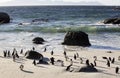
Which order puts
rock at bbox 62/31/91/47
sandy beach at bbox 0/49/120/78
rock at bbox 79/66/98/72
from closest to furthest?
sandy beach at bbox 0/49/120/78
rock at bbox 79/66/98/72
rock at bbox 62/31/91/47

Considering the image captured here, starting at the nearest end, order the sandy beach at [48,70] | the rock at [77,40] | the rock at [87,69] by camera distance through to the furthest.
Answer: the sandy beach at [48,70]
the rock at [87,69]
the rock at [77,40]

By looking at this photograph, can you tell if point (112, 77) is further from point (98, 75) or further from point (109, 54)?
point (109, 54)

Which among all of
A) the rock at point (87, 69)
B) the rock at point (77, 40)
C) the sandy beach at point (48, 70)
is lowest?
the rock at point (77, 40)

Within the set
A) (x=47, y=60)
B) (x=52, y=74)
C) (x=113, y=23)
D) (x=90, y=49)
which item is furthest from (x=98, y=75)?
(x=113, y=23)

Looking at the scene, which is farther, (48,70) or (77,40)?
(77,40)

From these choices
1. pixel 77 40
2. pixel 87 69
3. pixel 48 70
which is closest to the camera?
pixel 87 69

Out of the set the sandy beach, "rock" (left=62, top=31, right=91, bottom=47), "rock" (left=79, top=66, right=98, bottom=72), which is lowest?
"rock" (left=62, top=31, right=91, bottom=47)

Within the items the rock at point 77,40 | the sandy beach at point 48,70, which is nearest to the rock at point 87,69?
the sandy beach at point 48,70

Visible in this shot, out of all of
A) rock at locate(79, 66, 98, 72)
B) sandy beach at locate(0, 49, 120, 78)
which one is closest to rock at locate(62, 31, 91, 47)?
sandy beach at locate(0, 49, 120, 78)

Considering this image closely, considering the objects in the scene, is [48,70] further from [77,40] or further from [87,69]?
[77,40]

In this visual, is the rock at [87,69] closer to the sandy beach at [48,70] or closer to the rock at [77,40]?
the sandy beach at [48,70]

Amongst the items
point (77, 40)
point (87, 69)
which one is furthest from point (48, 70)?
point (77, 40)

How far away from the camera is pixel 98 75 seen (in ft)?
96.9

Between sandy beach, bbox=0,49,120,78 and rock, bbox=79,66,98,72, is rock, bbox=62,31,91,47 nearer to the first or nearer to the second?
sandy beach, bbox=0,49,120,78
